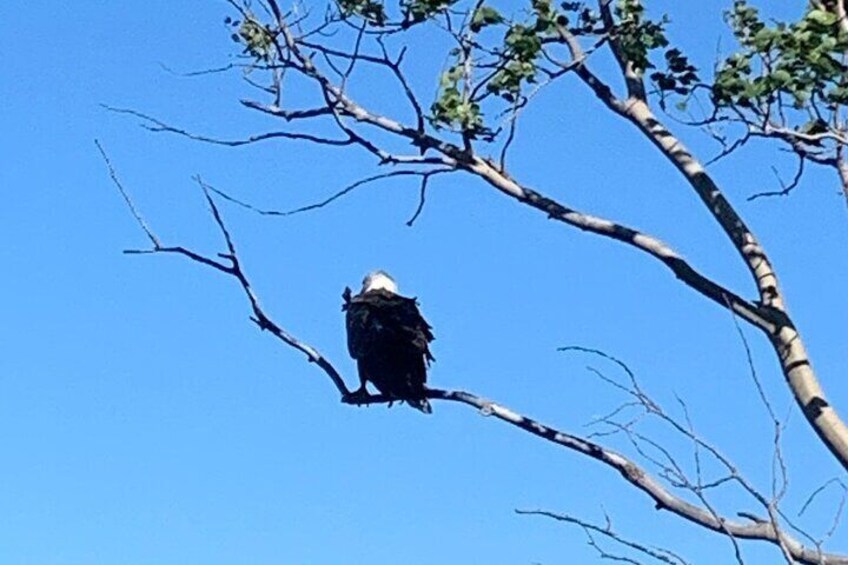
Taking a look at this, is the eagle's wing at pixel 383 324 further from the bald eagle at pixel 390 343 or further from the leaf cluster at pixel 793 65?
the leaf cluster at pixel 793 65

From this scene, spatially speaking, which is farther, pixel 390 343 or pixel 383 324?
pixel 383 324

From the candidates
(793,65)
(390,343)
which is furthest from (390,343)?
(793,65)

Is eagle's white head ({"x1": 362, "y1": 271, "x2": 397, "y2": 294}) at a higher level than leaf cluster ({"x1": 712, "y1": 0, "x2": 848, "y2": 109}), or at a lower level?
higher

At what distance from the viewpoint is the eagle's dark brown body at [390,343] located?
28.0 feet

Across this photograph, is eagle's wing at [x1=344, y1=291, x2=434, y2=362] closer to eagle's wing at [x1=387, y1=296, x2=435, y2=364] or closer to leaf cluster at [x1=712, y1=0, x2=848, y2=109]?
eagle's wing at [x1=387, y1=296, x2=435, y2=364]

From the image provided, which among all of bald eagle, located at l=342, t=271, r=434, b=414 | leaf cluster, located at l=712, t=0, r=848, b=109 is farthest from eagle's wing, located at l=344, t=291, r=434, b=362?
leaf cluster, located at l=712, t=0, r=848, b=109

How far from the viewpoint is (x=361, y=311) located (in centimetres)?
908

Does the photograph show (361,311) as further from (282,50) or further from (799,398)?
(799,398)

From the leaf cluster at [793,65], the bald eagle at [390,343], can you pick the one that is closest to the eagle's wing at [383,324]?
the bald eagle at [390,343]

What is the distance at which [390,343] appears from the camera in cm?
872

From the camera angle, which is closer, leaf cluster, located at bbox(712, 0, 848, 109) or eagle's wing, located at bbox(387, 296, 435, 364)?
leaf cluster, located at bbox(712, 0, 848, 109)

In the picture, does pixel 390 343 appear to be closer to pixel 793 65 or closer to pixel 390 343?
pixel 390 343

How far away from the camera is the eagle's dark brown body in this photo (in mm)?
8531

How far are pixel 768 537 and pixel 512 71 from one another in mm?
2256
